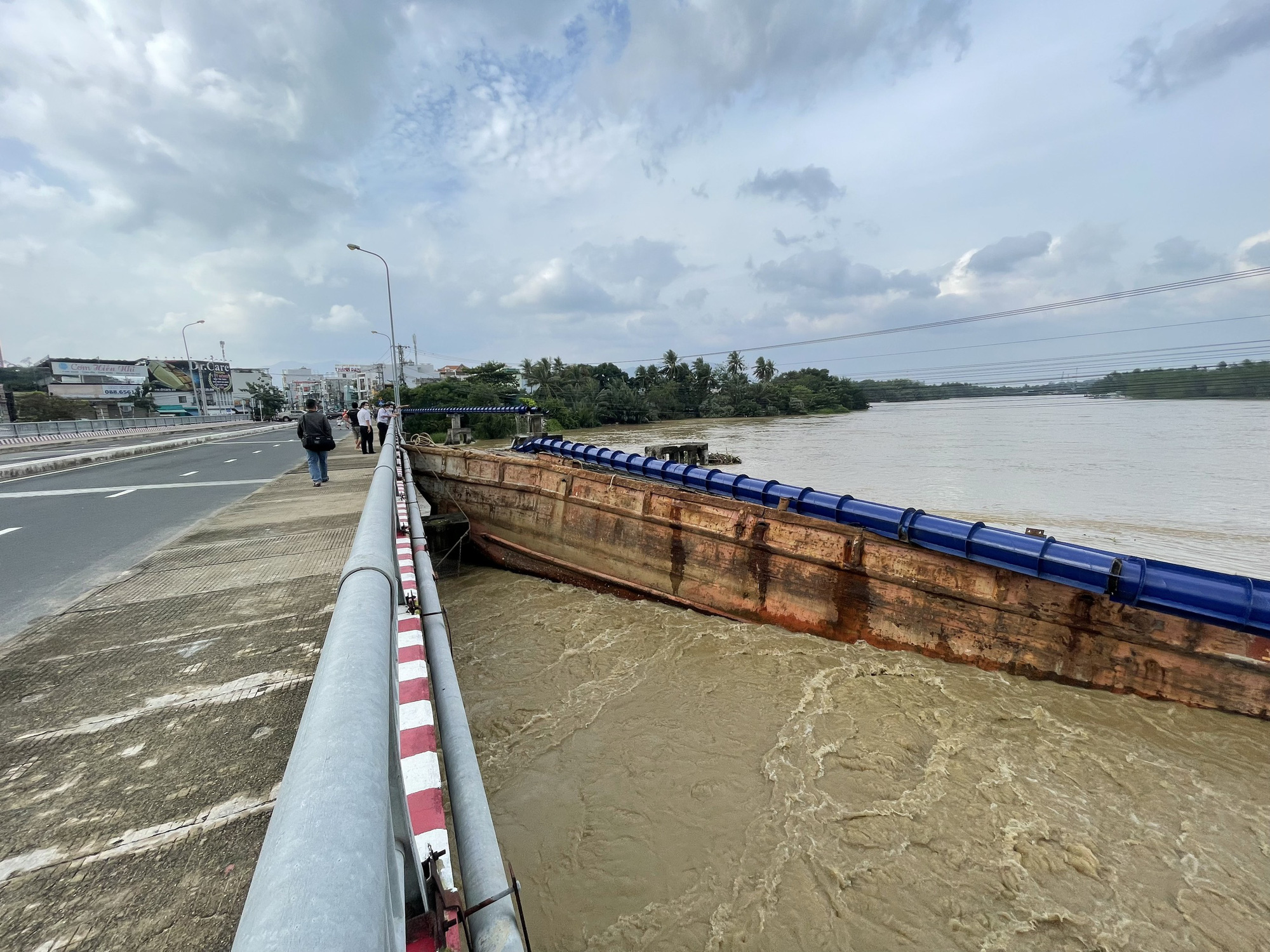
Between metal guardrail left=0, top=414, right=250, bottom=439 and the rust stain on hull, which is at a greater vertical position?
metal guardrail left=0, top=414, right=250, bottom=439

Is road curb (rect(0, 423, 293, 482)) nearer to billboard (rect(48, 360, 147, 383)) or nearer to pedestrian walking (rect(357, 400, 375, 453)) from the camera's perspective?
pedestrian walking (rect(357, 400, 375, 453))

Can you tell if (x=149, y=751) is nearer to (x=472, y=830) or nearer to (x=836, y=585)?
(x=472, y=830)

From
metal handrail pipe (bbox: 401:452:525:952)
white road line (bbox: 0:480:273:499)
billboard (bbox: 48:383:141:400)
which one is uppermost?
billboard (bbox: 48:383:141:400)

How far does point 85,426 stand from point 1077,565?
45.4 m

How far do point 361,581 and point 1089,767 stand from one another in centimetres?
713

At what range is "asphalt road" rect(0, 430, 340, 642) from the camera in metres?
4.68

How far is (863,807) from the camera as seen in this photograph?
16.0 feet

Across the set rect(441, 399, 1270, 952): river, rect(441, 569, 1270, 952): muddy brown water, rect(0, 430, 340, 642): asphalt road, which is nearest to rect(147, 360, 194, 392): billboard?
rect(0, 430, 340, 642): asphalt road

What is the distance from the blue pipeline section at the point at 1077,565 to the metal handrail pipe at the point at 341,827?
7.74 m

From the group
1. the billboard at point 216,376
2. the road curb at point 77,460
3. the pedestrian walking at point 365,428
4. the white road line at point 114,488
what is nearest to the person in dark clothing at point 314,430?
the white road line at point 114,488

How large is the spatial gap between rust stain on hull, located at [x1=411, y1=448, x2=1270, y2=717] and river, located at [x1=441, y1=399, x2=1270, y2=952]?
0.30m

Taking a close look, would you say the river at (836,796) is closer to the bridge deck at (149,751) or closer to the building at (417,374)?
the bridge deck at (149,751)

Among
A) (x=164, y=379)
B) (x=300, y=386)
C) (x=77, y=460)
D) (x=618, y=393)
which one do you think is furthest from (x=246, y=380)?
(x=77, y=460)

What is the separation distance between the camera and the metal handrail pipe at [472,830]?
1.29 meters
